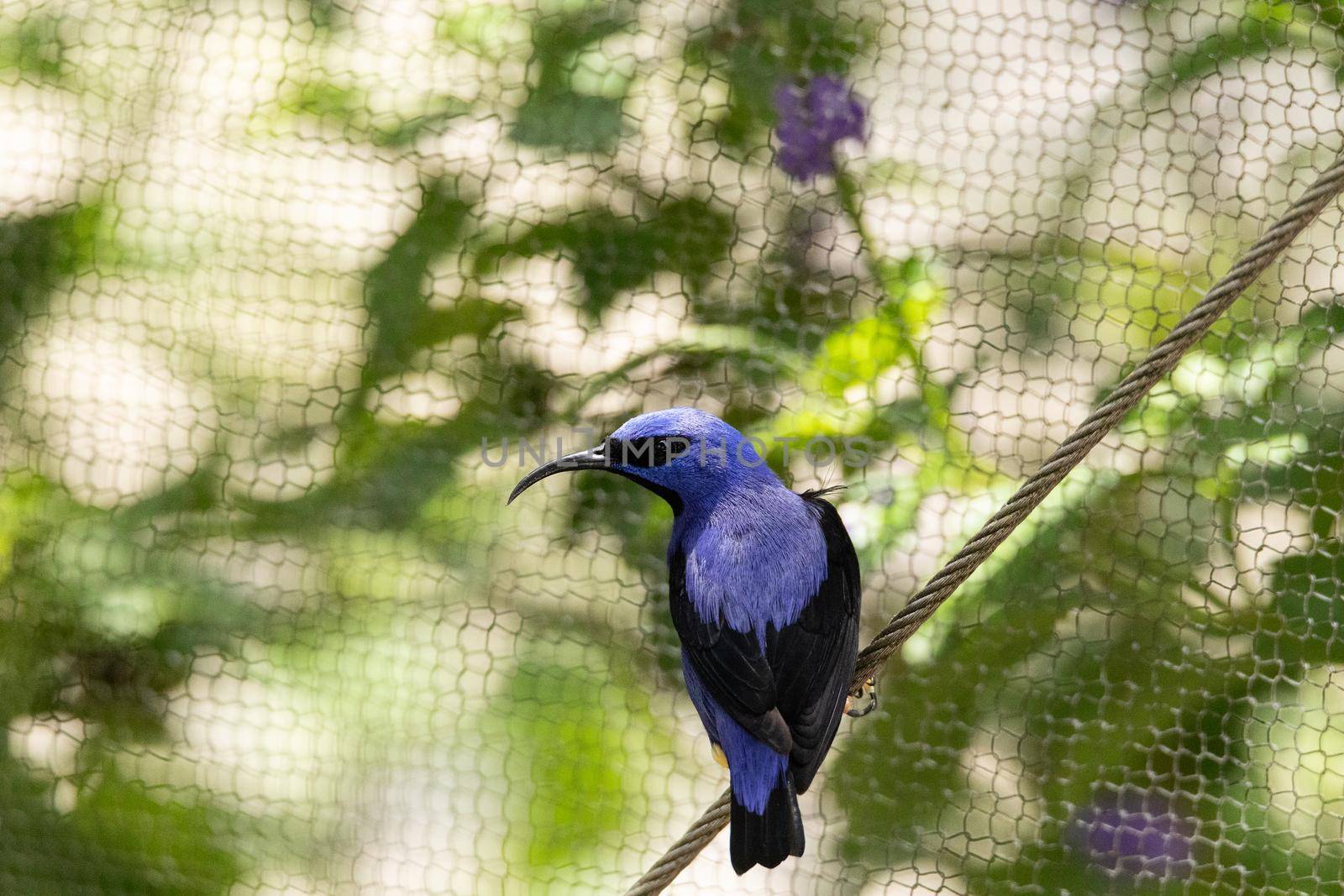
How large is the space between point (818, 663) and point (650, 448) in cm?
30

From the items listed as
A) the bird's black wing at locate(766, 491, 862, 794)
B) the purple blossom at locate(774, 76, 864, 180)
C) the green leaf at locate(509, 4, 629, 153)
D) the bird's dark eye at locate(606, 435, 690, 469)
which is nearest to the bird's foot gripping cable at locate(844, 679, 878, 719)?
the bird's black wing at locate(766, 491, 862, 794)

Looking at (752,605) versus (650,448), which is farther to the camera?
(650,448)

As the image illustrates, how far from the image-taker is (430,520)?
1.98 meters

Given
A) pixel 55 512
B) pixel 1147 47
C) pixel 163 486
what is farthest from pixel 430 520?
pixel 1147 47

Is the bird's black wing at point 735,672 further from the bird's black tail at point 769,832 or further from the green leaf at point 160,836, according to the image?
the green leaf at point 160,836

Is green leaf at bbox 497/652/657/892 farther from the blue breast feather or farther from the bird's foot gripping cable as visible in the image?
the blue breast feather

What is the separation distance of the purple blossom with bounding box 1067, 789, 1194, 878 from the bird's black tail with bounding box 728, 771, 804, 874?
2.53 feet

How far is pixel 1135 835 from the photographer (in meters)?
1.69

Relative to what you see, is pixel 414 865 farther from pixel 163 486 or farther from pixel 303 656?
pixel 163 486

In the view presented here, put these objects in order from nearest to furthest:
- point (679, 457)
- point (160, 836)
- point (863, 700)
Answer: point (679, 457)
point (863, 700)
point (160, 836)

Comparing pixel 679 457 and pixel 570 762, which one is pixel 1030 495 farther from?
pixel 570 762

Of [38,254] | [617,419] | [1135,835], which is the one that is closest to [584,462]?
[617,419]

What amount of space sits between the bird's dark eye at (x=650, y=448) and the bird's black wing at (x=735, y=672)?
152 millimetres

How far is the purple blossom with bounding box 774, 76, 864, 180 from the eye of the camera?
1897 millimetres
